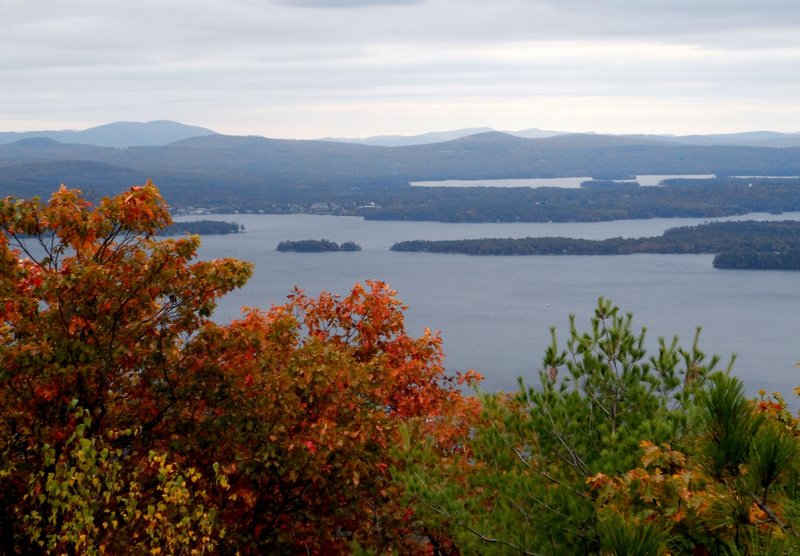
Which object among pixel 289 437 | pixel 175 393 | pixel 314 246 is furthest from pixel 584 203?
pixel 175 393

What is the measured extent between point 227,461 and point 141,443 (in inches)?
36.3

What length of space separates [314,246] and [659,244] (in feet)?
141

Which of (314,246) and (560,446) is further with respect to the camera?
(314,246)

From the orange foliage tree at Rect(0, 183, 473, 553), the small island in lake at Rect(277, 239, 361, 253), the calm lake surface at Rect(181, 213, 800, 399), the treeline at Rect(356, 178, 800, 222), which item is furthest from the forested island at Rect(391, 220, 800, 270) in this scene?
the orange foliage tree at Rect(0, 183, 473, 553)

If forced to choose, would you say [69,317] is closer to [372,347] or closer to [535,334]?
[372,347]

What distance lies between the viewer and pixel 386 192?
197m

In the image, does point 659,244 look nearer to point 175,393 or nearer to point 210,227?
point 210,227

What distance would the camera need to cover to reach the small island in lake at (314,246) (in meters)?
114

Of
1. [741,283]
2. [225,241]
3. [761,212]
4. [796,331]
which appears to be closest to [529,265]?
[741,283]

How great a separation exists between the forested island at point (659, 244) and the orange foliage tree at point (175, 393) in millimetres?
102602

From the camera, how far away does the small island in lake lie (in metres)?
114

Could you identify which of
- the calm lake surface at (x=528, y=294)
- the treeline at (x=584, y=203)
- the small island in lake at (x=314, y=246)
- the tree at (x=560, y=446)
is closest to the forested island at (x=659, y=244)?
the calm lake surface at (x=528, y=294)

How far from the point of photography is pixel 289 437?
1037 centimetres

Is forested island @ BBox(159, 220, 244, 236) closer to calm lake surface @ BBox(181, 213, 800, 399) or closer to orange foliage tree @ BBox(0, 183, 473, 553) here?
calm lake surface @ BBox(181, 213, 800, 399)
